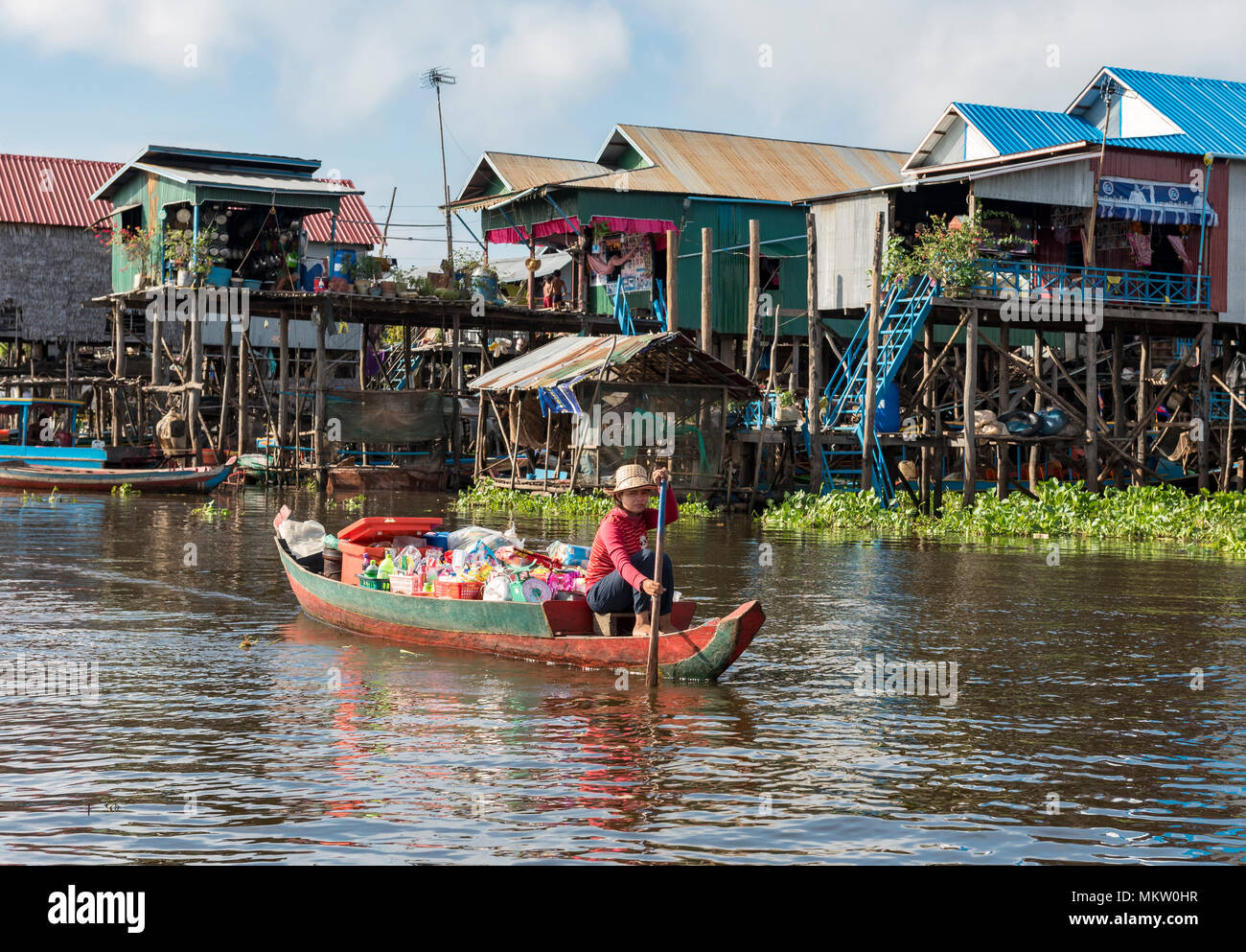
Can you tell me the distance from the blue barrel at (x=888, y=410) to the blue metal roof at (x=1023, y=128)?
15.5 ft

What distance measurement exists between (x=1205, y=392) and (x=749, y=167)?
44.4 feet

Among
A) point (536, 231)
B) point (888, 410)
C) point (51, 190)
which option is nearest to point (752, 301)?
point (888, 410)

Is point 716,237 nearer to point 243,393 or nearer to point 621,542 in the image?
point 243,393

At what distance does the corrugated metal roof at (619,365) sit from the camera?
26.9 metres

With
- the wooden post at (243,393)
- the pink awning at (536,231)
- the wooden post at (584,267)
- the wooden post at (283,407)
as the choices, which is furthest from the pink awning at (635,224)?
the wooden post at (243,393)

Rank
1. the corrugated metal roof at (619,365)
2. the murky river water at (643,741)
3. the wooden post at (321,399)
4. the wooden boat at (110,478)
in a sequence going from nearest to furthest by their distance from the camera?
the murky river water at (643,741) < the corrugated metal roof at (619,365) < the wooden boat at (110,478) < the wooden post at (321,399)

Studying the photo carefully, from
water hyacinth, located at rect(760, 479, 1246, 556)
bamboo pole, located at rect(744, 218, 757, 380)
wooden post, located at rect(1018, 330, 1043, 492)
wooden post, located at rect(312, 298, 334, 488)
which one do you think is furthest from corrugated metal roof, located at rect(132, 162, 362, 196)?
wooden post, located at rect(1018, 330, 1043, 492)

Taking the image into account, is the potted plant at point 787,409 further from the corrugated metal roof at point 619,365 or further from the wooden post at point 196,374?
the wooden post at point 196,374

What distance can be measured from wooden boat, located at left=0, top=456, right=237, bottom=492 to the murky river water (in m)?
14.6

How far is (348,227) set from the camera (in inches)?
1918

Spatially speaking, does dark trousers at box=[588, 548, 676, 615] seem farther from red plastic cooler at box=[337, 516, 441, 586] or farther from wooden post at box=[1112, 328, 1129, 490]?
wooden post at box=[1112, 328, 1129, 490]

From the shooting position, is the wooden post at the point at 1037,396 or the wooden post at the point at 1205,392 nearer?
the wooden post at the point at 1205,392

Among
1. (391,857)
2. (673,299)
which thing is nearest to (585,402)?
(673,299)
